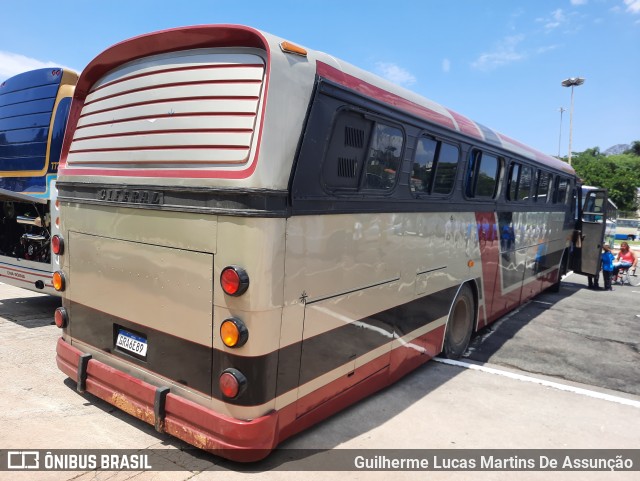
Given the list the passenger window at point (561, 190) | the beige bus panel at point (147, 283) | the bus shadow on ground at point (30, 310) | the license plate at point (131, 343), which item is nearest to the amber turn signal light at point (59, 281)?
the beige bus panel at point (147, 283)

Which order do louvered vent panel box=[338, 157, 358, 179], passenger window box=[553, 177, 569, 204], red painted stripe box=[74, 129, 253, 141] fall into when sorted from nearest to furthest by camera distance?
1. red painted stripe box=[74, 129, 253, 141]
2. louvered vent panel box=[338, 157, 358, 179]
3. passenger window box=[553, 177, 569, 204]

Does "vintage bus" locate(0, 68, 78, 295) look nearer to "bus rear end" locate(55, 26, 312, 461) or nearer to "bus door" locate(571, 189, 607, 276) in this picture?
"bus rear end" locate(55, 26, 312, 461)

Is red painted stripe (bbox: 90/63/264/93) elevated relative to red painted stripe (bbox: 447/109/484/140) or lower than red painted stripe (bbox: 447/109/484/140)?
lower

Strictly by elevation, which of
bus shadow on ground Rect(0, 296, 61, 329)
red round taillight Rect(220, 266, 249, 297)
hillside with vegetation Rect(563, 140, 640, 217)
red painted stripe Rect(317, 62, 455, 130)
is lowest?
bus shadow on ground Rect(0, 296, 61, 329)

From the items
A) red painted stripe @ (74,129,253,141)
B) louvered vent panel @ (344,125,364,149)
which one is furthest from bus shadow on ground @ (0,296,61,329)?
louvered vent panel @ (344,125,364,149)

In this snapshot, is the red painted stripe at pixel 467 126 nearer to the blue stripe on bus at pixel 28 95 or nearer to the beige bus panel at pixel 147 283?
the beige bus panel at pixel 147 283

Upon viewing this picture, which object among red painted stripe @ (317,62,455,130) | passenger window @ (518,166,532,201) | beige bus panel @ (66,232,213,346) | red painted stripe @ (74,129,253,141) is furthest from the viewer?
passenger window @ (518,166,532,201)

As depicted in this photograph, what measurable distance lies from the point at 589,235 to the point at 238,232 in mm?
11348

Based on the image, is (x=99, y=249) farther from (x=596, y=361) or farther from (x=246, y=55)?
(x=596, y=361)

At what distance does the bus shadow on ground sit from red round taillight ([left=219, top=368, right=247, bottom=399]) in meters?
4.53

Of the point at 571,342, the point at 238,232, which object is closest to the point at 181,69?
the point at 238,232

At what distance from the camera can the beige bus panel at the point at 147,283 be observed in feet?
9.76

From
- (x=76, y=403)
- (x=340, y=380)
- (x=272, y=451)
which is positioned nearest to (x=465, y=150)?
(x=340, y=380)

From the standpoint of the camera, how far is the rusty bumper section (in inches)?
113
